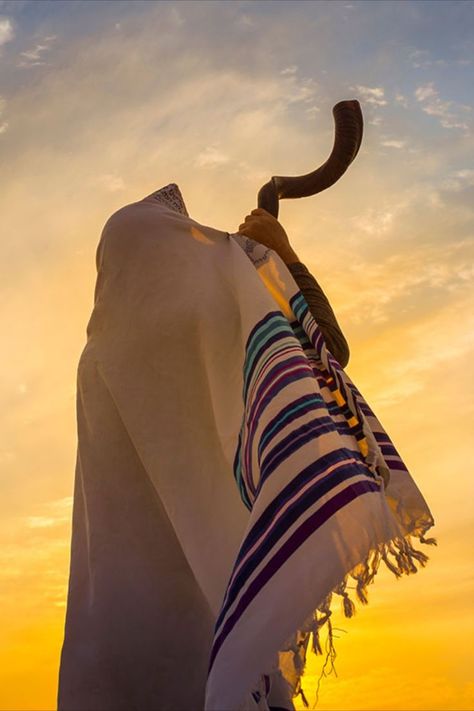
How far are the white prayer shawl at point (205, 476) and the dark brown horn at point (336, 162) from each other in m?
0.52

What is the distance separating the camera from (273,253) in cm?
290

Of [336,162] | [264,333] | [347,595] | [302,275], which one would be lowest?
[347,595]

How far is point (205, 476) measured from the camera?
2.59 meters

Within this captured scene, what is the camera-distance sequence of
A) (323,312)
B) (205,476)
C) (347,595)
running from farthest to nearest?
(323,312), (205,476), (347,595)

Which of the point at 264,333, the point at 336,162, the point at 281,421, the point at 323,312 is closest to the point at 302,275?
the point at 323,312

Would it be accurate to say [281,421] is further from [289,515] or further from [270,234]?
[270,234]

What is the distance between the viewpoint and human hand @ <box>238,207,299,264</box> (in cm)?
301

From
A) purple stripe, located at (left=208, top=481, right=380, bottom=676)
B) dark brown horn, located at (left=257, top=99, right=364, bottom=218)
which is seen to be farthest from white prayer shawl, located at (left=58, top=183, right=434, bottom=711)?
dark brown horn, located at (left=257, top=99, right=364, bottom=218)

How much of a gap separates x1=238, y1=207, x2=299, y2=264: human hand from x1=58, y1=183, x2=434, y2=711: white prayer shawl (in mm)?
77

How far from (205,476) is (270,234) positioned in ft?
3.01

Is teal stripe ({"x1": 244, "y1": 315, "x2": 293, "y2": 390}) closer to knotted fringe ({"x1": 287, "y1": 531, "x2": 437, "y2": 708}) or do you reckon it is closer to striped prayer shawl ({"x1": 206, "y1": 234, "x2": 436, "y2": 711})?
striped prayer shawl ({"x1": 206, "y1": 234, "x2": 436, "y2": 711})

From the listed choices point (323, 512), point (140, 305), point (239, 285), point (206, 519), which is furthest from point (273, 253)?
point (323, 512)

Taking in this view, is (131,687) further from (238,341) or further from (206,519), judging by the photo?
(238,341)

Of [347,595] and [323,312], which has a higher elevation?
[323,312]
